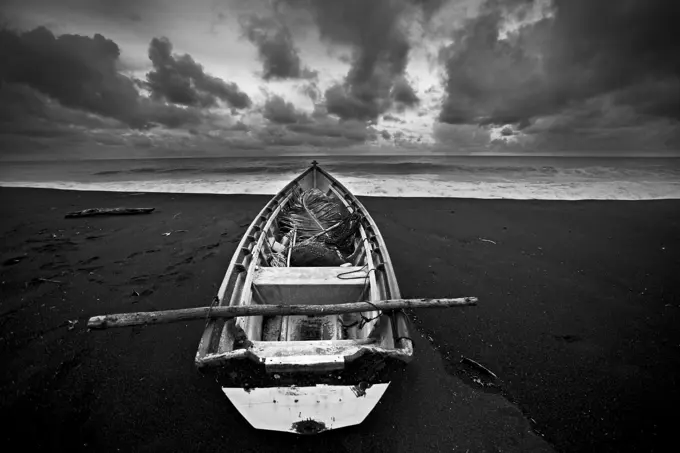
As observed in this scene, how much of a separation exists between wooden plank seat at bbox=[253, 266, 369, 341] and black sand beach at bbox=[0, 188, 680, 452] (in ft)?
3.09

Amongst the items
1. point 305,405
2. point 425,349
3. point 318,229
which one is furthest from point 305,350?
point 318,229

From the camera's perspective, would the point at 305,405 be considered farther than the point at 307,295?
No

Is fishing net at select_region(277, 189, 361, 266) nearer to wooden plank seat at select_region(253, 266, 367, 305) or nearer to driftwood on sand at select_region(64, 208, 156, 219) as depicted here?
wooden plank seat at select_region(253, 266, 367, 305)

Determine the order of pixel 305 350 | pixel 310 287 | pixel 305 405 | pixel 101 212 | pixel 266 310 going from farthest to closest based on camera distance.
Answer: pixel 101 212, pixel 310 287, pixel 266 310, pixel 305 350, pixel 305 405

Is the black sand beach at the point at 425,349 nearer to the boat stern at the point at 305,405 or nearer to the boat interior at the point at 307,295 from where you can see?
the boat stern at the point at 305,405

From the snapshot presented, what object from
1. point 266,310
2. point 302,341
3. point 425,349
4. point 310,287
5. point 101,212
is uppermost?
point 101,212

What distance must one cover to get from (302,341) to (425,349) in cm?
181

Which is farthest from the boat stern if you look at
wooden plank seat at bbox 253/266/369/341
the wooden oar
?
wooden plank seat at bbox 253/266/369/341

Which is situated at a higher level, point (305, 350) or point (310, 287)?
point (310, 287)

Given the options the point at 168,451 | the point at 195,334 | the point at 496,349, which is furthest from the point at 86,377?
the point at 496,349

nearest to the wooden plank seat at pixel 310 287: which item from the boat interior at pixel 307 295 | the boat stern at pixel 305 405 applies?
the boat interior at pixel 307 295

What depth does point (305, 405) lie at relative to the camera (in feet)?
6.85

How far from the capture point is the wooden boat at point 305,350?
77.6 inches

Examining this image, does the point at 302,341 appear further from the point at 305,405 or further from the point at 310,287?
the point at 310,287
